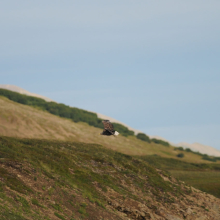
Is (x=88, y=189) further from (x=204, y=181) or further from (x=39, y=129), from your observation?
(x=39, y=129)

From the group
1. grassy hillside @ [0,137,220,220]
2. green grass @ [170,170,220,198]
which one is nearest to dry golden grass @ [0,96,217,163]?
grassy hillside @ [0,137,220,220]

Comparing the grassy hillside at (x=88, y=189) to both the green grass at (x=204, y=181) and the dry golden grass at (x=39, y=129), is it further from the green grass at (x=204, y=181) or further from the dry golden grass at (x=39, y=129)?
the dry golden grass at (x=39, y=129)

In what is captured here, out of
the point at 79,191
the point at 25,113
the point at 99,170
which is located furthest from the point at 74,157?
the point at 25,113

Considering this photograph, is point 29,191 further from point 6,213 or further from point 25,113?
point 25,113

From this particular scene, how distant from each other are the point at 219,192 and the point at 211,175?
17611 millimetres

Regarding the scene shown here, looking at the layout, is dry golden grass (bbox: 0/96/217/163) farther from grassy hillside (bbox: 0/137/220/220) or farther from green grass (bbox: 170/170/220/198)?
green grass (bbox: 170/170/220/198)

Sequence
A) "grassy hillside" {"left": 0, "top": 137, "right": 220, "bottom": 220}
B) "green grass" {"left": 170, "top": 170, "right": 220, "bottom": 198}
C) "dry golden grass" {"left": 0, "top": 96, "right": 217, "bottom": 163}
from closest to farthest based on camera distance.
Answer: "grassy hillside" {"left": 0, "top": 137, "right": 220, "bottom": 220}, "green grass" {"left": 170, "top": 170, "right": 220, "bottom": 198}, "dry golden grass" {"left": 0, "top": 96, "right": 217, "bottom": 163}

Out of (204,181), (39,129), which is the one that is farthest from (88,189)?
(39,129)

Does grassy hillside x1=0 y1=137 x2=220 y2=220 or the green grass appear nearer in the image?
grassy hillside x1=0 y1=137 x2=220 y2=220

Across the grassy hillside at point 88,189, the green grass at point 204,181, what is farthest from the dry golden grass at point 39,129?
the green grass at point 204,181

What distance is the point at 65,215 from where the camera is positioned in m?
40.9

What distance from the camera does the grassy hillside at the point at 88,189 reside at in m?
40.7

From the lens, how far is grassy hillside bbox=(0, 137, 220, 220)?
40719 mm

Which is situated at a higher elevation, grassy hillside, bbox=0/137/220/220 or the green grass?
the green grass
